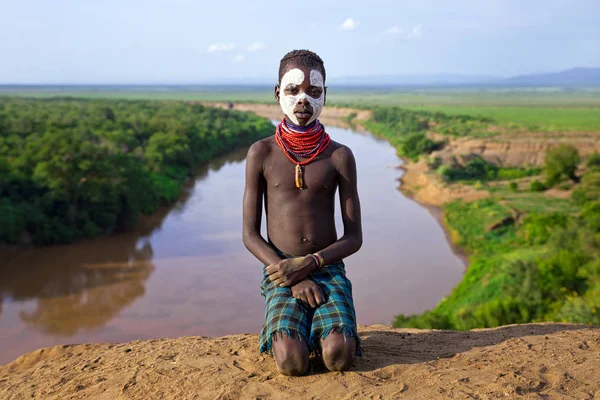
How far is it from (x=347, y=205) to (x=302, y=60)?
3.57ft

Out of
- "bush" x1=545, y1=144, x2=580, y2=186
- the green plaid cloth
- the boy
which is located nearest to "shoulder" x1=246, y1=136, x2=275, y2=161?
the boy

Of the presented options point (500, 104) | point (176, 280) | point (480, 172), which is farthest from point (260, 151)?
point (500, 104)

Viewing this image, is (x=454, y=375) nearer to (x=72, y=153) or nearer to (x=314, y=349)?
(x=314, y=349)

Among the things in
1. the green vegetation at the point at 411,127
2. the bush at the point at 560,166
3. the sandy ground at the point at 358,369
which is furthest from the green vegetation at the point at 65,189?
the green vegetation at the point at 411,127

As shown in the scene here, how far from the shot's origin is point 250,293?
15.5 m

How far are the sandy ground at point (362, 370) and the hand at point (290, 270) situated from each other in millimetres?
595

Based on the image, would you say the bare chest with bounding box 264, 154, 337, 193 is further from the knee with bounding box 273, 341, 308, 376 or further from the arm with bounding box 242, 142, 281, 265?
the knee with bounding box 273, 341, 308, 376

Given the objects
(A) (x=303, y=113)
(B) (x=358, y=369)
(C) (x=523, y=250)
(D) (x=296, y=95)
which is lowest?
(C) (x=523, y=250)

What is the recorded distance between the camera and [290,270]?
12.2ft

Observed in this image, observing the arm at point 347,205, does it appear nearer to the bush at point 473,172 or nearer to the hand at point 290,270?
the hand at point 290,270

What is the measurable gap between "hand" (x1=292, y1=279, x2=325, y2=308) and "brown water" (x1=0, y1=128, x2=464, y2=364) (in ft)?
32.7

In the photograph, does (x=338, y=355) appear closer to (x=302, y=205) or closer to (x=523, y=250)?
(x=302, y=205)

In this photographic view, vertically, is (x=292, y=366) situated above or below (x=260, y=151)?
below

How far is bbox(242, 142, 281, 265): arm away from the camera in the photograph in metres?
3.91
